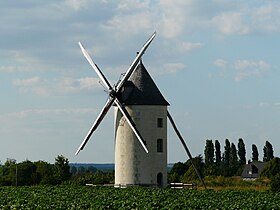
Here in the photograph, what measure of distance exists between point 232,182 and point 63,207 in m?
33.2

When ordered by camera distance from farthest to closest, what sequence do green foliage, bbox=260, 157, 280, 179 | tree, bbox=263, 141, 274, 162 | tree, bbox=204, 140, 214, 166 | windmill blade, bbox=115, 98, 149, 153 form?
1. tree, bbox=204, 140, 214, 166
2. tree, bbox=263, 141, 274, 162
3. green foliage, bbox=260, 157, 280, 179
4. windmill blade, bbox=115, 98, 149, 153

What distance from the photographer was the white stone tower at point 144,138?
1925 inches

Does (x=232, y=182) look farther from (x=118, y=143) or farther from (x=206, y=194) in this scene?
(x=206, y=194)

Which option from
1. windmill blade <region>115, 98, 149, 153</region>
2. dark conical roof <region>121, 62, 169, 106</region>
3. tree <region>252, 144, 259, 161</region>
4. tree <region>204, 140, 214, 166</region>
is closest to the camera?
windmill blade <region>115, 98, 149, 153</region>

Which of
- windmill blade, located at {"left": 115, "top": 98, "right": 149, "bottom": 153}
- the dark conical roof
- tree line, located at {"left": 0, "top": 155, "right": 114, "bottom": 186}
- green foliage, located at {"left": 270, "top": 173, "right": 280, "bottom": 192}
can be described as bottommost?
green foliage, located at {"left": 270, "top": 173, "right": 280, "bottom": 192}

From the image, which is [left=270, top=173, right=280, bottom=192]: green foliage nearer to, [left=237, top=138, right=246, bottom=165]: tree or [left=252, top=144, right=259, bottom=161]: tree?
[left=237, top=138, right=246, bottom=165]: tree

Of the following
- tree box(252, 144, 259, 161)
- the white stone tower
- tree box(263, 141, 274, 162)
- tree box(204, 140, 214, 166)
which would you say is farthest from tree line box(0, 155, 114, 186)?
tree box(252, 144, 259, 161)

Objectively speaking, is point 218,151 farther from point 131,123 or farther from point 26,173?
point 131,123

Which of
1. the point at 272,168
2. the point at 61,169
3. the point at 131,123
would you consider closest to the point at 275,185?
the point at 131,123

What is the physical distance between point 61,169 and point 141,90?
13386 millimetres

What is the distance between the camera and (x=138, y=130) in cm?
4862

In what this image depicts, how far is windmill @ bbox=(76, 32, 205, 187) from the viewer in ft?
160

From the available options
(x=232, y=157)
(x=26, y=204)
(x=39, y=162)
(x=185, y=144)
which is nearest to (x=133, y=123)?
(x=185, y=144)

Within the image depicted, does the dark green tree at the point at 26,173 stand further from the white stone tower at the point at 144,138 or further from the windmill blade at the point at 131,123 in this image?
the windmill blade at the point at 131,123
